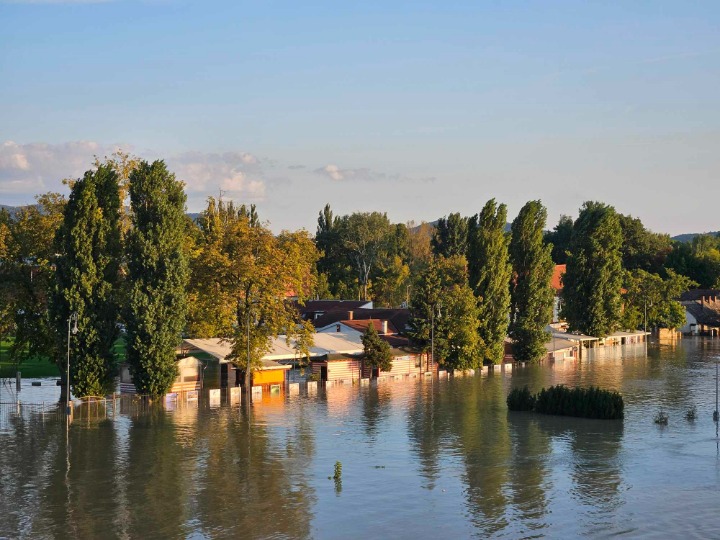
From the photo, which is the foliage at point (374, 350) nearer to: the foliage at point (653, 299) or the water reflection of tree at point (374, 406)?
the water reflection of tree at point (374, 406)

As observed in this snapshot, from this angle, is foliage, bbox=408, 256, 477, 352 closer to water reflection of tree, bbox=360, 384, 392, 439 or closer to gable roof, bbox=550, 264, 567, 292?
water reflection of tree, bbox=360, 384, 392, 439

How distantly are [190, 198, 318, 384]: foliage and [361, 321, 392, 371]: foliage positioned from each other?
11398 mm

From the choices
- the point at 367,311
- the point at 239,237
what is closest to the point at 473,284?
the point at 367,311

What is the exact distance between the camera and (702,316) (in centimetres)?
14912

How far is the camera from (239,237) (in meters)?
64.1

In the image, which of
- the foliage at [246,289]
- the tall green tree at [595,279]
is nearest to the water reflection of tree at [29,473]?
the foliage at [246,289]

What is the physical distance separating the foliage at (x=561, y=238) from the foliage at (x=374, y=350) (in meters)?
108

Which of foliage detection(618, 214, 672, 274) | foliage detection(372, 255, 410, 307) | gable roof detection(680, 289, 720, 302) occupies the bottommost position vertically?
gable roof detection(680, 289, 720, 302)

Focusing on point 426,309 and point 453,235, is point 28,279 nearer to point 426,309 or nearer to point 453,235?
point 426,309

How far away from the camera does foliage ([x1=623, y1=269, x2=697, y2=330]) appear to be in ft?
436

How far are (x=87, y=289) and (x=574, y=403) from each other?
107 feet

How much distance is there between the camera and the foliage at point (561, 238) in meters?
178

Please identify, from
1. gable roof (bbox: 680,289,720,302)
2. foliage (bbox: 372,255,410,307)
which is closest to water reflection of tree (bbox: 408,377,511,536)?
foliage (bbox: 372,255,410,307)

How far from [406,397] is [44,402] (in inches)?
1016
